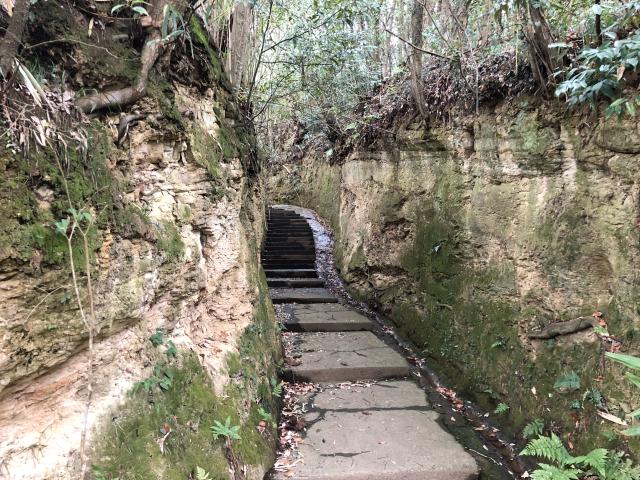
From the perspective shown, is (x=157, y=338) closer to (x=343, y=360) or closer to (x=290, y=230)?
(x=343, y=360)

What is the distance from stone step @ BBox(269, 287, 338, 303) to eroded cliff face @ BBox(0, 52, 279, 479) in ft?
11.9

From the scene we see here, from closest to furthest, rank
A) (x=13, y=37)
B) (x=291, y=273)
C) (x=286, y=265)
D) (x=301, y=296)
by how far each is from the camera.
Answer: (x=13, y=37), (x=301, y=296), (x=291, y=273), (x=286, y=265)

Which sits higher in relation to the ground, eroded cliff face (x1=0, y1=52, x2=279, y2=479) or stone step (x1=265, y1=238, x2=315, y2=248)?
eroded cliff face (x1=0, y1=52, x2=279, y2=479)

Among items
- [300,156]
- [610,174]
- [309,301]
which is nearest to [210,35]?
[610,174]

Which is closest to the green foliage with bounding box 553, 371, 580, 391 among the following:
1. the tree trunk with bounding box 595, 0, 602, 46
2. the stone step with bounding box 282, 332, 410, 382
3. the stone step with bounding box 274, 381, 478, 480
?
the stone step with bounding box 274, 381, 478, 480

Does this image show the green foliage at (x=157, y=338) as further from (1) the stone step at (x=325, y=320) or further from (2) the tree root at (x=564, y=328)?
(1) the stone step at (x=325, y=320)

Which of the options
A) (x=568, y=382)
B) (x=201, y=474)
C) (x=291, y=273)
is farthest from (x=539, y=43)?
(x=291, y=273)

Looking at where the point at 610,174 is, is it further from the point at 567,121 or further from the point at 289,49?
the point at 289,49

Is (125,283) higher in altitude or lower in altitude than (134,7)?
lower

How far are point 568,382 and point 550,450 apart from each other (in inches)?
21.8

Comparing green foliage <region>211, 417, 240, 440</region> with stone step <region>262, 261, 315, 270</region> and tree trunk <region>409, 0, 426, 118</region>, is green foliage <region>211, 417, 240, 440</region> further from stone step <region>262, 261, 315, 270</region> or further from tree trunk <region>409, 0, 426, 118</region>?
stone step <region>262, 261, 315, 270</region>

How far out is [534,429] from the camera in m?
3.30

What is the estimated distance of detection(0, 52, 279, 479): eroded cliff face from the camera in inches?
66.1

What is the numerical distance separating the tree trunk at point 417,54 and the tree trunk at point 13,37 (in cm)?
434
